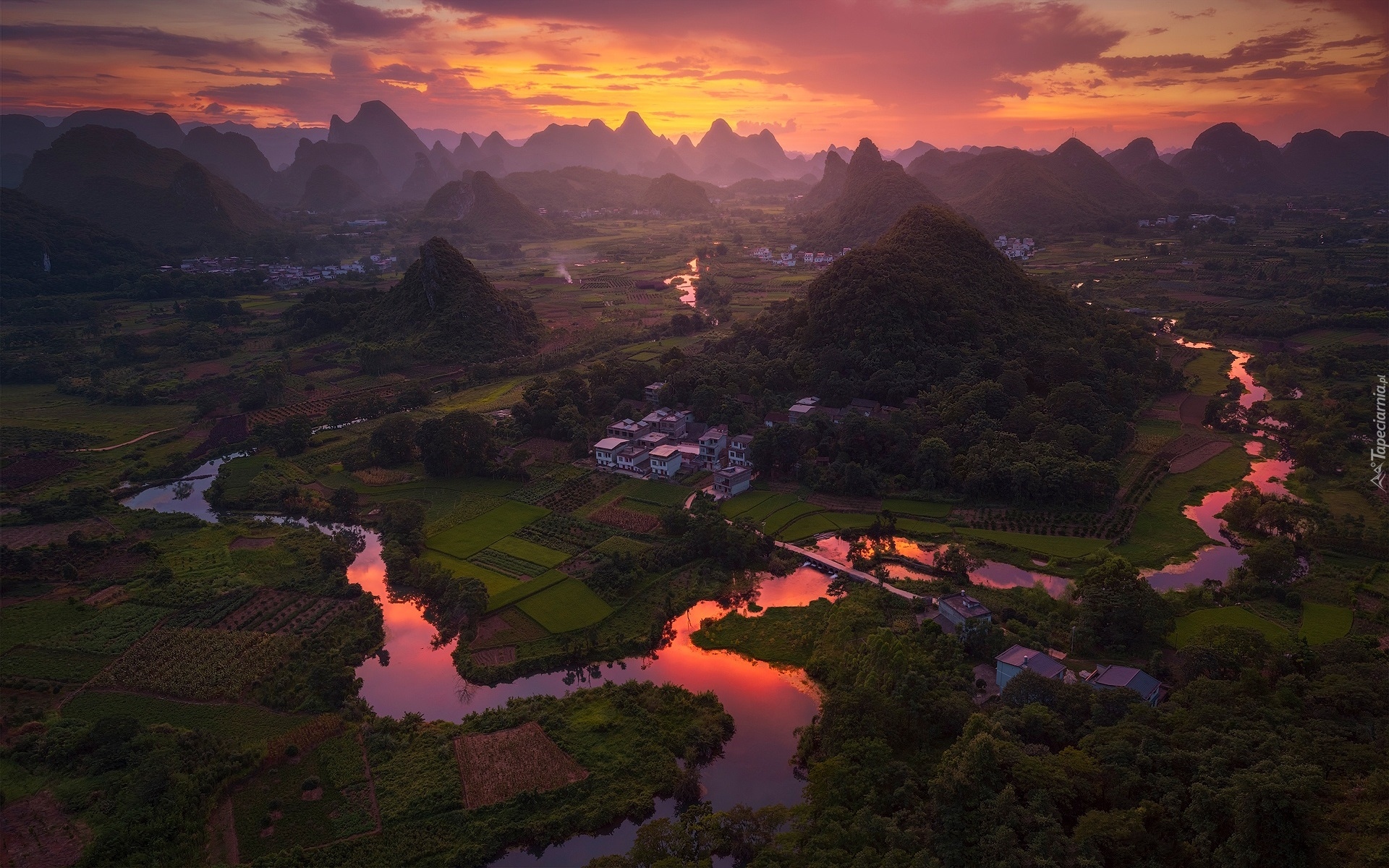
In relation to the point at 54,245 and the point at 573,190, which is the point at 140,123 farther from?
the point at 54,245

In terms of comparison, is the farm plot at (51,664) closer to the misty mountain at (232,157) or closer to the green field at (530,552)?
the green field at (530,552)

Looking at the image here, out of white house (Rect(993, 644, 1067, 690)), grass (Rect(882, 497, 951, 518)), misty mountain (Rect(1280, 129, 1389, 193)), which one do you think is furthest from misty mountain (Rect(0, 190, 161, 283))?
misty mountain (Rect(1280, 129, 1389, 193))

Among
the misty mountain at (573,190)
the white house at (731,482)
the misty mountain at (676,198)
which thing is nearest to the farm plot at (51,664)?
the white house at (731,482)

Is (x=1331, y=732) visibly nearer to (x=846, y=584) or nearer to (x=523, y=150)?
(x=846, y=584)

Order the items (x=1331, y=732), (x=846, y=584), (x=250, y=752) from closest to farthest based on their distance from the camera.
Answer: (x=1331, y=732) < (x=250, y=752) < (x=846, y=584)

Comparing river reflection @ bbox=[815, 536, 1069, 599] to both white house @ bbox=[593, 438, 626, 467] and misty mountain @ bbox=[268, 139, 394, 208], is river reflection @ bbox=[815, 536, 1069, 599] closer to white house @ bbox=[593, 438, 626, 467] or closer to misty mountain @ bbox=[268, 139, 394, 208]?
white house @ bbox=[593, 438, 626, 467]

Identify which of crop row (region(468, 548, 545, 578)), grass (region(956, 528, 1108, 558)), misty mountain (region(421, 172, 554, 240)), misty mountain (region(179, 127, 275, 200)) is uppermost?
misty mountain (region(179, 127, 275, 200))

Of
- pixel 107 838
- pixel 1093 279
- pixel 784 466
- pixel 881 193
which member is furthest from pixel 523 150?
→ pixel 107 838
